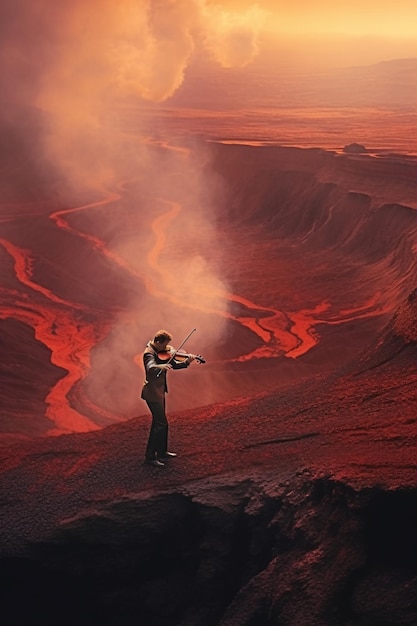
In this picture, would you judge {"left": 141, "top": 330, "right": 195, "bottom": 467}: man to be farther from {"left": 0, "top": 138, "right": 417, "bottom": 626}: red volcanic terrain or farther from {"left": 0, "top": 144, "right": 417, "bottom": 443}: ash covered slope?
{"left": 0, "top": 144, "right": 417, "bottom": 443}: ash covered slope

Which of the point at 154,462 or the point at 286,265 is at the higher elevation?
the point at 286,265

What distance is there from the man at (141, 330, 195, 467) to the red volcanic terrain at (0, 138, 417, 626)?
1.03ft

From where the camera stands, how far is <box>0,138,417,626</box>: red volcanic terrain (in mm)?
7262

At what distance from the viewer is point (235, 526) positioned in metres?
7.87

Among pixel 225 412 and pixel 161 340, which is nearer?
pixel 161 340

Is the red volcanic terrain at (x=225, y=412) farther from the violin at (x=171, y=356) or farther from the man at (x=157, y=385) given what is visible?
the violin at (x=171, y=356)

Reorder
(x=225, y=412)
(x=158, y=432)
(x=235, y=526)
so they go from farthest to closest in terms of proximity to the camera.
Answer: (x=225, y=412)
(x=158, y=432)
(x=235, y=526)

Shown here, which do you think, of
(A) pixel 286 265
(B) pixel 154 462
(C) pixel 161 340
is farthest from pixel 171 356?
(A) pixel 286 265

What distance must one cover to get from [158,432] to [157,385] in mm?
567

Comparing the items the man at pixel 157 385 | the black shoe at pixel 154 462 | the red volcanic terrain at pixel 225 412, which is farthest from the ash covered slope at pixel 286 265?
the man at pixel 157 385

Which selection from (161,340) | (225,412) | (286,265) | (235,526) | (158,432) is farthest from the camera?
(286,265)

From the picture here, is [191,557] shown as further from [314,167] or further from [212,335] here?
[314,167]

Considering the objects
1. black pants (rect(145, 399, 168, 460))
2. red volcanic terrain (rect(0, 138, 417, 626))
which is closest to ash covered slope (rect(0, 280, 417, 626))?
red volcanic terrain (rect(0, 138, 417, 626))

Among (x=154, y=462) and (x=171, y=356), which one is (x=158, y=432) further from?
(x=171, y=356)
